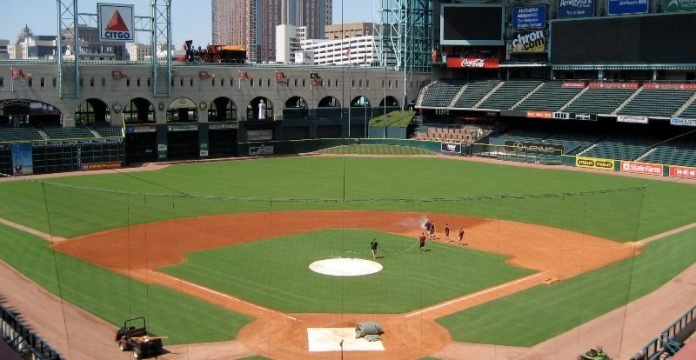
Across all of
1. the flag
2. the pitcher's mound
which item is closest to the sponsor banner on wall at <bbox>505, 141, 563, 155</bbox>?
the pitcher's mound

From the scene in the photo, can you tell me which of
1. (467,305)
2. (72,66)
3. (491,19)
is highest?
(491,19)

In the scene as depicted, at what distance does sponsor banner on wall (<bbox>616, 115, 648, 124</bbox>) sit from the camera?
201 feet

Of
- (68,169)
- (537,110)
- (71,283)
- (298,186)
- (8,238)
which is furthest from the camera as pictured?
(537,110)

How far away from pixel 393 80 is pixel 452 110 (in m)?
7.44

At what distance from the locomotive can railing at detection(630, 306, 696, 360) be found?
57835 mm

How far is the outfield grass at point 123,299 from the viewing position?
2348 centimetres

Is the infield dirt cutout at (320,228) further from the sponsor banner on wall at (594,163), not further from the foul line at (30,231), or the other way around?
the sponsor banner on wall at (594,163)

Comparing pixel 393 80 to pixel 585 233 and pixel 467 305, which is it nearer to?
pixel 585 233

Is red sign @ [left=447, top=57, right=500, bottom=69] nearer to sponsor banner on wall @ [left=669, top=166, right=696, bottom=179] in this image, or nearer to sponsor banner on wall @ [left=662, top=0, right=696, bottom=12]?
sponsor banner on wall @ [left=662, top=0, right=696, bottom=12]

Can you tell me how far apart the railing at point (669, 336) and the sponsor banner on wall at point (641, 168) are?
125 ft

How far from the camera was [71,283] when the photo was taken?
28438 millimetres

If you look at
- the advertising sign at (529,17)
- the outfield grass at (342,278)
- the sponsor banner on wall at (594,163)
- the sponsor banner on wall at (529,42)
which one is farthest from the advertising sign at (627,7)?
the outfield grass at (342,278)

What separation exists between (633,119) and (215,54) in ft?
129

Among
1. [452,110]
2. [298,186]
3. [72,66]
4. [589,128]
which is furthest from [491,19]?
[72,66]
